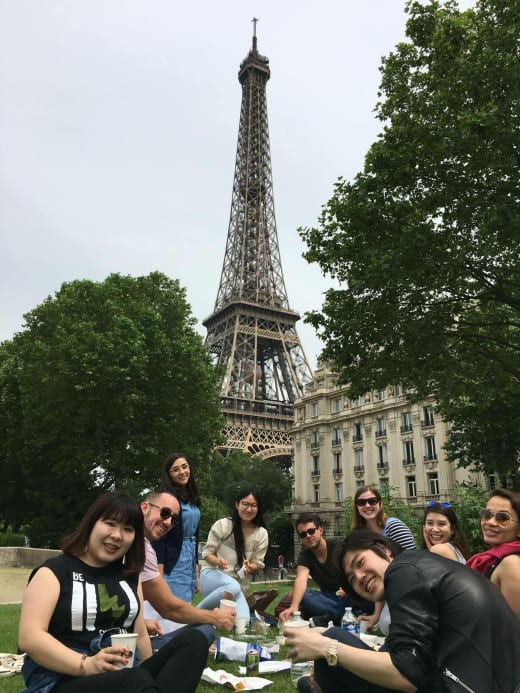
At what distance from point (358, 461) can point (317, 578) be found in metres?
41.2

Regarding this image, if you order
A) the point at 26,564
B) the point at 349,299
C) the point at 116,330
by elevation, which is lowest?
the point at 26,564

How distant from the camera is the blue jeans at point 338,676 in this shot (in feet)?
9.84

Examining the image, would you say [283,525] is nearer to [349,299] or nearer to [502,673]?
[349,299]

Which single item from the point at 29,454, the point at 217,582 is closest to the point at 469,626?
the point at 217,582

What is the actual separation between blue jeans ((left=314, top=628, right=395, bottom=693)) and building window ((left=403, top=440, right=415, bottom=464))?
40519 millimetres

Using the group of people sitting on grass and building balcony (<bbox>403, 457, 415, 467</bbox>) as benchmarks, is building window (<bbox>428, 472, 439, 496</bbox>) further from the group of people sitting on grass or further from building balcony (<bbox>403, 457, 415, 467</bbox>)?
the group of people sitting on grass

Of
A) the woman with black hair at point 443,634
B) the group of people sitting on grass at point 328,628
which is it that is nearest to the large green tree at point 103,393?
the group of people sitting on grass at point 328,628

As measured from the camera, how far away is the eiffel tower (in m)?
59.2

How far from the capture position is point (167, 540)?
5746 mm

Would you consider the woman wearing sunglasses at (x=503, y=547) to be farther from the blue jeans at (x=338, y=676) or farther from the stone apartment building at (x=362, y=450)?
the stone apartment building at (x=362, y=450)

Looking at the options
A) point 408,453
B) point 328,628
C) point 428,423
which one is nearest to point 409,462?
point 408,453

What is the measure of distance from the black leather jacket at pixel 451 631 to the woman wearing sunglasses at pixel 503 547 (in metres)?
1.06

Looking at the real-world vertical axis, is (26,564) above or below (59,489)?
below

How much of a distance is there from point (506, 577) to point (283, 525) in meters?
48.1
